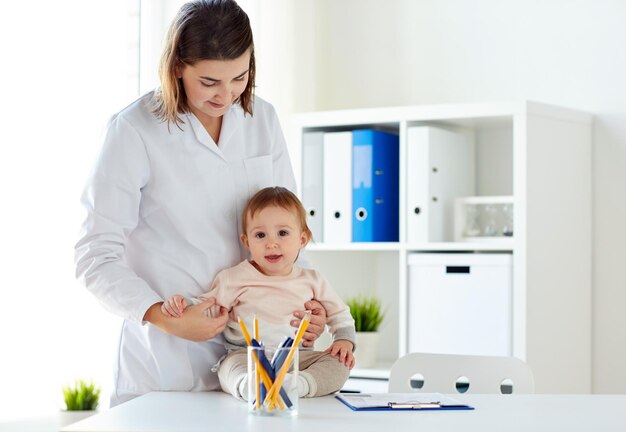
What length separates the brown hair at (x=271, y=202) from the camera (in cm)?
177

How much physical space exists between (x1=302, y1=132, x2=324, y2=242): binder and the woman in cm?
133

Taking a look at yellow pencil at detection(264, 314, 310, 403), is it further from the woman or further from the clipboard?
the woman

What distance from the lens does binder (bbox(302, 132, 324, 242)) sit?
319 centimetres

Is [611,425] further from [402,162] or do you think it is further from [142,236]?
[402,162]

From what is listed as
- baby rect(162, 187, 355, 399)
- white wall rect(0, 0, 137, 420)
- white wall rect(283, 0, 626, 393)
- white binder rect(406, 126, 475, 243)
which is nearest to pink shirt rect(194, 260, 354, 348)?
baby rect(162, 187, 355, 399)

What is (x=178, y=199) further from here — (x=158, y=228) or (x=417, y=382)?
(x=417, y=382)

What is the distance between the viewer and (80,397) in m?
2.59

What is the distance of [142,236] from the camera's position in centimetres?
175

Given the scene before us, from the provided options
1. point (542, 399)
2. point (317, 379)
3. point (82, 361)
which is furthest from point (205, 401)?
point (82, 361)

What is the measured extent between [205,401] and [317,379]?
0.63 feet

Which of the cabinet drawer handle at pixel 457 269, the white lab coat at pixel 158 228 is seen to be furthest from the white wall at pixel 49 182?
the cabinet drawer handle at pixel 457 269

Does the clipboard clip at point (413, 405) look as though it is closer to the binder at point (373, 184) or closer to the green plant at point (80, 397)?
the green plant at point (80, 397)

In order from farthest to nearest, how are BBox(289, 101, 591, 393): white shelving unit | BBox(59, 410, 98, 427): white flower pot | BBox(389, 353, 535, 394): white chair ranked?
1. BBox(289, 101, 591, 393): white shelving unit
2. BBox(59, 410, 98, 427): white flower pot
3. BBox(389, 353, 535, 394): white chair

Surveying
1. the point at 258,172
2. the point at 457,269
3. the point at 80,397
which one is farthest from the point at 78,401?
the point at 457,269
